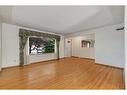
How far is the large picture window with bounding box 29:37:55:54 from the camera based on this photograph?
641 cm

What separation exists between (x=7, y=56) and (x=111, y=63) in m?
5.04

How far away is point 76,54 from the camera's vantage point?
1030 cm

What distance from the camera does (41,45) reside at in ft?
22.9

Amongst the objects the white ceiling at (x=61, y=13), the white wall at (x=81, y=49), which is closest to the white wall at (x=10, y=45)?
the white ceiling at (x=61, y=13)

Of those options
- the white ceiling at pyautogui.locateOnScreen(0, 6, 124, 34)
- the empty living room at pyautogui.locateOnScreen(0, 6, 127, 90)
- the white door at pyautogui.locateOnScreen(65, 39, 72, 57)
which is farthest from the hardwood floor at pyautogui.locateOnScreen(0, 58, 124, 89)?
the white door at pyautogui.locateOnScreen(65, 39, 72, 57)

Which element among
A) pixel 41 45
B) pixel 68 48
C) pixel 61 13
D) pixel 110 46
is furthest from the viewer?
pixel 68 48

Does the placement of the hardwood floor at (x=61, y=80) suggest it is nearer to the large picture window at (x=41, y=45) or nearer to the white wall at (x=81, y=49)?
the large picture window at (x=41, y=45)

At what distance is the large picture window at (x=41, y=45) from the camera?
641cm

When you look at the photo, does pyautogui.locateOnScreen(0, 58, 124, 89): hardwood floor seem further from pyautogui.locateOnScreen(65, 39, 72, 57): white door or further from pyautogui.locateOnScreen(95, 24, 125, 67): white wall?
pyautogui.locateOnScreen(65, 39, 72, 57): white door

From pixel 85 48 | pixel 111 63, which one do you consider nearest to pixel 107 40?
pixel 111 63

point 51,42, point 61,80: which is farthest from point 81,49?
point 61,80

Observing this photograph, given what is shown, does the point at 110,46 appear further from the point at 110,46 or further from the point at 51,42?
the point at 51,42
